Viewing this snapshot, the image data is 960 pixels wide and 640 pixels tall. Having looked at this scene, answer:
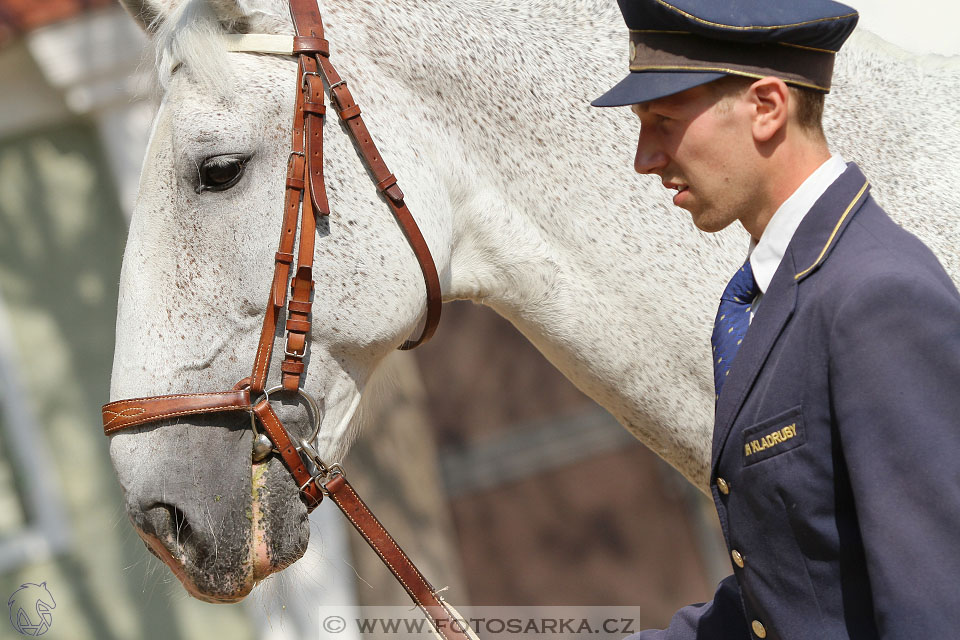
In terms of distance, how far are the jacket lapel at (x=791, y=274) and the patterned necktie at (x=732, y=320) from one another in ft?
0.30

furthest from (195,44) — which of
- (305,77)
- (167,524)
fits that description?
(167,524)

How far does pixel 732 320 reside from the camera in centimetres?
146

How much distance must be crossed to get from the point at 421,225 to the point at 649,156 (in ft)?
2.42

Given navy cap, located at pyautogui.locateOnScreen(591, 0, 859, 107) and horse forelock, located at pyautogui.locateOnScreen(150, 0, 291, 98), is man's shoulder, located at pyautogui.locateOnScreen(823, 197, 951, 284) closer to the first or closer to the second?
navy cap, located at pyautogui.locateOnScreen(591, 0, 859, 107)

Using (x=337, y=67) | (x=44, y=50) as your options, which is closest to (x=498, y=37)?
(x=337, y=67)

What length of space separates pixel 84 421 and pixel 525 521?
2875 millimetres

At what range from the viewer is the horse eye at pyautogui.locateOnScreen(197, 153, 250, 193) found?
6.30ft

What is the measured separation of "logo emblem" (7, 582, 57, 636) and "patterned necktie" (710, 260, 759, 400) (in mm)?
4841

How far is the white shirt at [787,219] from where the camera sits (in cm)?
133

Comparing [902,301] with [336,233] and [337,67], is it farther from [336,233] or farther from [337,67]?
[337,67]

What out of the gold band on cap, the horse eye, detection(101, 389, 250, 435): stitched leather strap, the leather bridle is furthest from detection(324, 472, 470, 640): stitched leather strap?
the gold band on cap

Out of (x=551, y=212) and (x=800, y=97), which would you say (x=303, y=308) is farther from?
(x=800, y=97)

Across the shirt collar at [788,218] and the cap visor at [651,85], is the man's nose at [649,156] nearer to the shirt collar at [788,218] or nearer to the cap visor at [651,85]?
the cap visor at [651,85]

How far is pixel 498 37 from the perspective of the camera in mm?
2238
